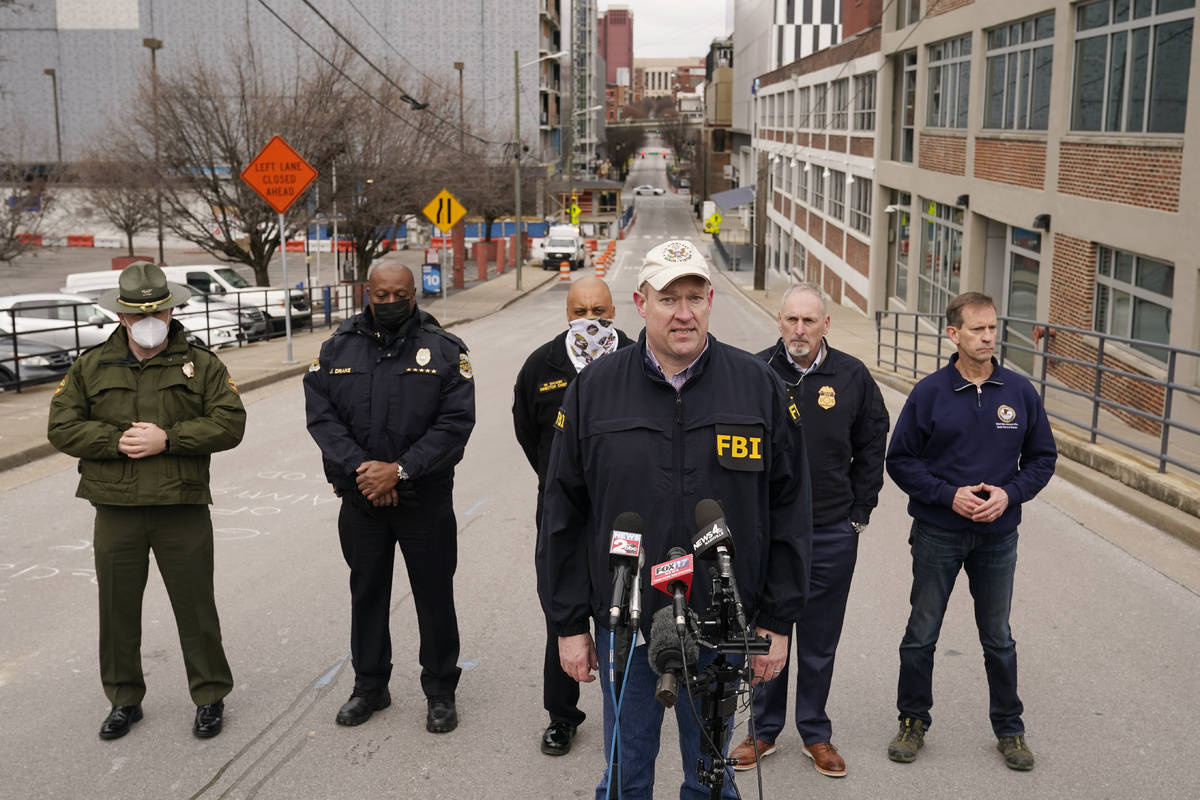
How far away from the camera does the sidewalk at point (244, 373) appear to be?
41.4 ft

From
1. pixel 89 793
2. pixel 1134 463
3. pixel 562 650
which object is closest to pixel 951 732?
pixel 562 650

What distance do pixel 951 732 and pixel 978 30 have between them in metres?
21.9

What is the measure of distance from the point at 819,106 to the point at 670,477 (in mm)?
48503

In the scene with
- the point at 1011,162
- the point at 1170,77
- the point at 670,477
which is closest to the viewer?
the point at 670,477

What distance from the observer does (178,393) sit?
553 centimetres

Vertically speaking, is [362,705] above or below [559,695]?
below

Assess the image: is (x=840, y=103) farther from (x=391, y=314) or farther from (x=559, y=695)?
(x=559, y=695)

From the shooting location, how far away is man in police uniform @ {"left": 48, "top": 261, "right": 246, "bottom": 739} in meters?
5.38

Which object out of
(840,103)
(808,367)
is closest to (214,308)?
(808,367)

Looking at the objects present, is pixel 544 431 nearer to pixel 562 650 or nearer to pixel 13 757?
pixel 562 650

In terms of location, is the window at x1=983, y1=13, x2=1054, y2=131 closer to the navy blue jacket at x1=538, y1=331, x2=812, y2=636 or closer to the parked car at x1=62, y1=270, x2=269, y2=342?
the parked car at x1=62, y1=270, x2=269, y2=342

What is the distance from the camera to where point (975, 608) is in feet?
17.2

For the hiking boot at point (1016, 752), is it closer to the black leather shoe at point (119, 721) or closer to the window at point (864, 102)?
the black leather shoe at point (119, 721)

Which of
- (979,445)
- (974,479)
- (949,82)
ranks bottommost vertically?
(974,479)
